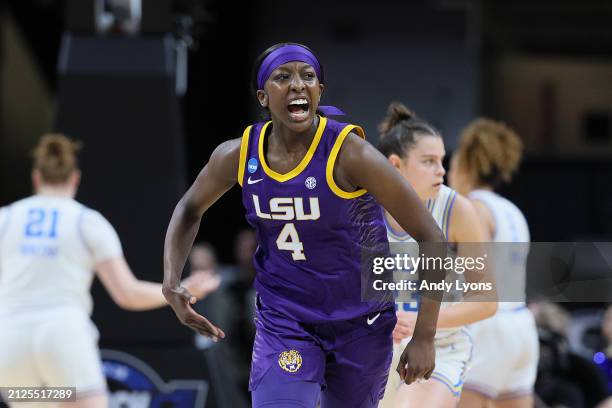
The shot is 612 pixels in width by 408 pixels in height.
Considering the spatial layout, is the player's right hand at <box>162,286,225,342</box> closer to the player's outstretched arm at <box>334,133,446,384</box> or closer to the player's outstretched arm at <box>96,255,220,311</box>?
the player's outstretched arm at <box>334,133,446,384</box>

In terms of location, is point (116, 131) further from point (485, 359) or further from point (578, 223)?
point (578, 223)

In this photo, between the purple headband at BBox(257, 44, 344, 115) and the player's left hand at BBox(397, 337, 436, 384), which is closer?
the player's left hand at BBox(397, 337, 436, 384)

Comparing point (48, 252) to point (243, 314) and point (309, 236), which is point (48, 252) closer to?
point (309, 236)

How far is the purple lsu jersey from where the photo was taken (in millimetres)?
Result: 3975

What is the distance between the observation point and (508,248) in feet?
19.1

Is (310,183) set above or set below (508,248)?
above

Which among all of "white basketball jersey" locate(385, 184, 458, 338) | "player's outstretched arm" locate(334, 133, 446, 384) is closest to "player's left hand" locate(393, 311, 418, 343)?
"white basketball jersey" locate(385, 184, 458, 338)

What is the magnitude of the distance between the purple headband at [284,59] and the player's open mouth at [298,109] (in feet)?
0.50

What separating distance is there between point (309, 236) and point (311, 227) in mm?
45

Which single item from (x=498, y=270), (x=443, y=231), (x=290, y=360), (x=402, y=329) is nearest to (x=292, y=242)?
(x=290, y=360)

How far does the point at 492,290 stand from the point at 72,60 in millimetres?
4070

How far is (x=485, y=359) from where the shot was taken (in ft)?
19.5

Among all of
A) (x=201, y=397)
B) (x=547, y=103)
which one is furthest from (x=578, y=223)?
(x=201, y=397)

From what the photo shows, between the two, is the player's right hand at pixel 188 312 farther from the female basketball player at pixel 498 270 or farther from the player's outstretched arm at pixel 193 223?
the female basketball player at pixel 498 270
